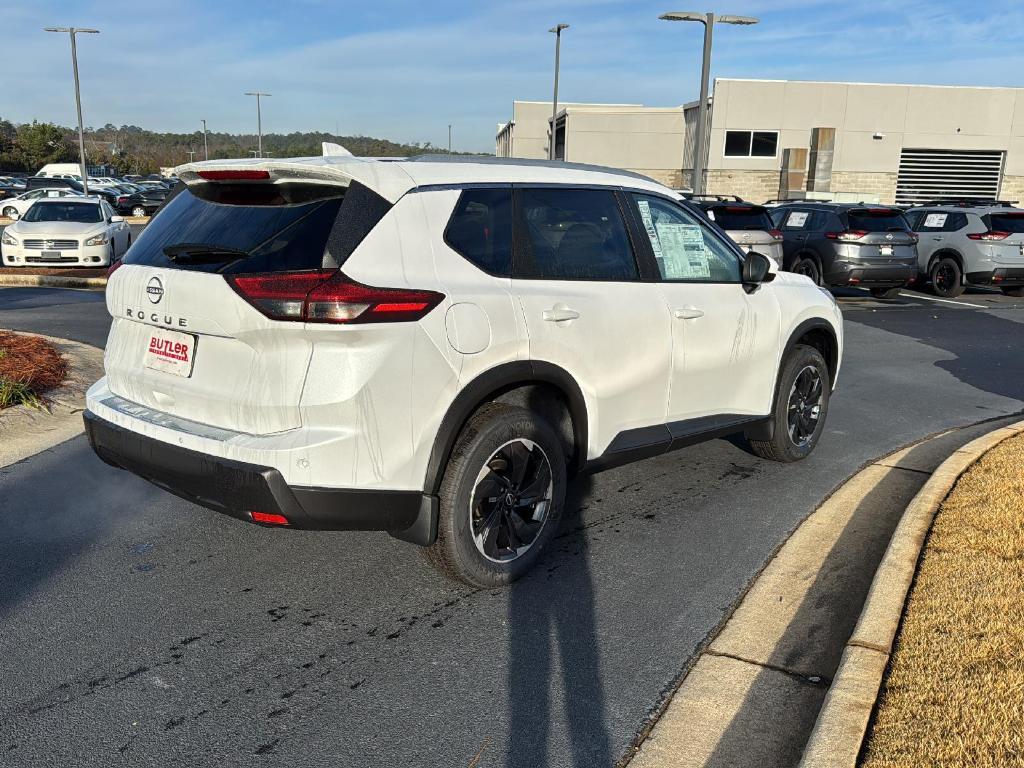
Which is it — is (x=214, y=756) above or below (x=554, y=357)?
below

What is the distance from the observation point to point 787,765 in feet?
9.37

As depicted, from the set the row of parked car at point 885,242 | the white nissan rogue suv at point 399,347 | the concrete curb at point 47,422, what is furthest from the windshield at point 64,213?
the white nissan rogue suv at point 399,347

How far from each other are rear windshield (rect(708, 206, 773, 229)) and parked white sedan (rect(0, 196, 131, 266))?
10.3 metres

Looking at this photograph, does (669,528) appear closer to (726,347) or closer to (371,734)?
(726,347)

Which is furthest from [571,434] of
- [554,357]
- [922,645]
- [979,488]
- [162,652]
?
[979,488]

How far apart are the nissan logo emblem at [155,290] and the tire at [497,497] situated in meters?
1.38

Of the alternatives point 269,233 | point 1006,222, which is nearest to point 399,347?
point 269,233

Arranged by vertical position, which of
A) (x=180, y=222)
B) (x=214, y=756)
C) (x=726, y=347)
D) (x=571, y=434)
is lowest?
(x=214, y=756)

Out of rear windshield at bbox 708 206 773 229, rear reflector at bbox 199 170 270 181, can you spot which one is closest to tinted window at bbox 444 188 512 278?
rear reflector at bbox 199 170 270 181

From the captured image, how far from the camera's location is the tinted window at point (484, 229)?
12.4 ft

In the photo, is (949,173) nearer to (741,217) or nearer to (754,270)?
(741,217)

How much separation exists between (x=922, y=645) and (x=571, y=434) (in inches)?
69.2

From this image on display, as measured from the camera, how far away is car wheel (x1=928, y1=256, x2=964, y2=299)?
17109 mm

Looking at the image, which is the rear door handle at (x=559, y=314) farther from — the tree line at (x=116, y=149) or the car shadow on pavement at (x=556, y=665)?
the tree line at (x=116, y=149)
